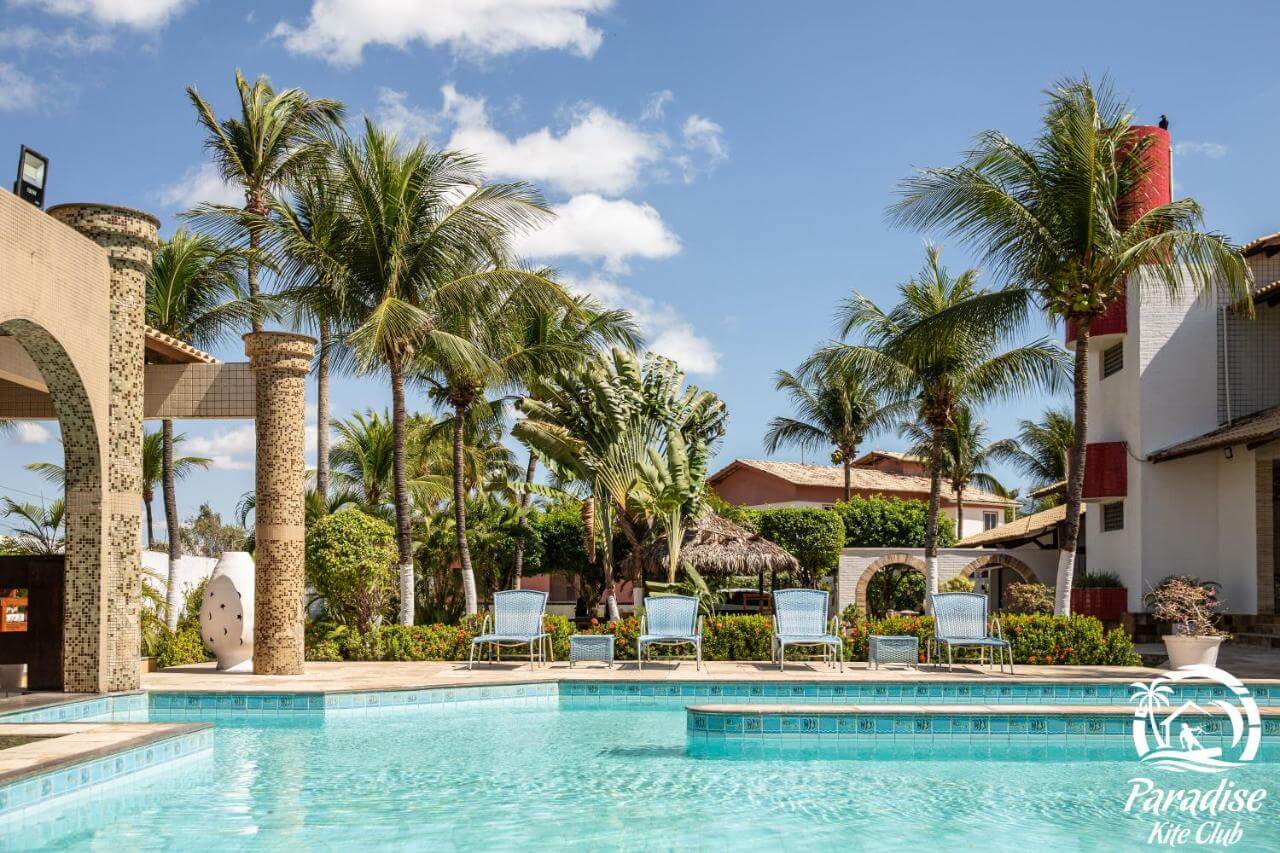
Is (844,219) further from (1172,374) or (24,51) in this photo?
(24,51)

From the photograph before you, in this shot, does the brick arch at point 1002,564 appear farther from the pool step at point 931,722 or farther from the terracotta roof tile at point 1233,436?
the pool step at point 931,722

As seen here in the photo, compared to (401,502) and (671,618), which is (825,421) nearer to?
(401,502)

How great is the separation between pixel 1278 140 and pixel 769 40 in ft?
23.7

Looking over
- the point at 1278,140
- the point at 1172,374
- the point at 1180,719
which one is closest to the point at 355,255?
the point at 1180,719

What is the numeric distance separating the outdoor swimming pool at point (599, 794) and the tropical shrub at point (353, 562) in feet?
15.5

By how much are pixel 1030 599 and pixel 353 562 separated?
40.1 ft

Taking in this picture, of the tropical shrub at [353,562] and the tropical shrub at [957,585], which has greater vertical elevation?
the tropical shrub at [353,562]

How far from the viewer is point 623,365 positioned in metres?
17.6

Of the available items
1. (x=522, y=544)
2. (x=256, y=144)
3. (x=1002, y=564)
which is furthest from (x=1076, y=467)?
(x=522, y=544)

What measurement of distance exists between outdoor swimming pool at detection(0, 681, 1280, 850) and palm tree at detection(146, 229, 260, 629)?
9.10 m

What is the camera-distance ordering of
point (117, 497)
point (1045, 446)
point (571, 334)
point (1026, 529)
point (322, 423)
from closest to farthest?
point (117, 497) → point (571, 334) → point (322, 423) → point (1026, 529) → point (1045, 446)

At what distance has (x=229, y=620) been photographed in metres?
13.3

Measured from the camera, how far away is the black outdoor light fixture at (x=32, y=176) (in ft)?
31.6

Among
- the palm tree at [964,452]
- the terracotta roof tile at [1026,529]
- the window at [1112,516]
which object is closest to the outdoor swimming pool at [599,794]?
the window at [1112,516]
